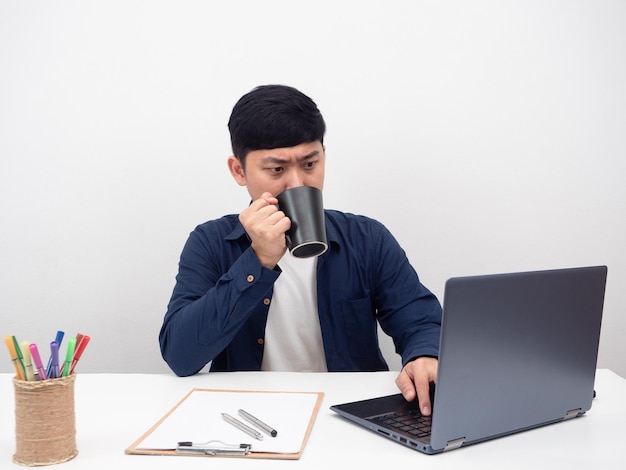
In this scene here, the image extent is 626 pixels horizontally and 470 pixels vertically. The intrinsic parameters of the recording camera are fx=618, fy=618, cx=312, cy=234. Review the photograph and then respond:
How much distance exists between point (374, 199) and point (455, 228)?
276 millimetres

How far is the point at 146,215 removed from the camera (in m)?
1.97

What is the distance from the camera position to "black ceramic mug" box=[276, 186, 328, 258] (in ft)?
3.83

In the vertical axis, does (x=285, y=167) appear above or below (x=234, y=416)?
above

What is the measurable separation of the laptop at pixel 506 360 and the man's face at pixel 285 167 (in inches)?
23.7

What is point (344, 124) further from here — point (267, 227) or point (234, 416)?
point (234, 416)

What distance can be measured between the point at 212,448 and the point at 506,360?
1.43 feet

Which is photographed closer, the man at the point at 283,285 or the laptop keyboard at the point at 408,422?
the laptop keyboard at the point at 408,422

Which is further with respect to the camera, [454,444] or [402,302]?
[402,302]

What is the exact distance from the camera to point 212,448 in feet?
2.89

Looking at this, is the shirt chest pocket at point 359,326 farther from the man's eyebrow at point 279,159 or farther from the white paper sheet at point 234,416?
the white paper sheet at point 234,416

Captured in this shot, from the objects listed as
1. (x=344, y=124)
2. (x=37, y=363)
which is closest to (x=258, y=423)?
(x=37, y=363)

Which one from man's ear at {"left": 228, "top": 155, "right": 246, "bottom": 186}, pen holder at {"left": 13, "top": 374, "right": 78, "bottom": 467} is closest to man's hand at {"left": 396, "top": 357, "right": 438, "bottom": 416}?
pen holder at {"left": 13, "top": 374, "right": 78, "bottom": 467}

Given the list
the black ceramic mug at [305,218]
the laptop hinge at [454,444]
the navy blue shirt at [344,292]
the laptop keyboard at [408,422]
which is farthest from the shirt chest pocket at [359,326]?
the laptop hinge at [454,444]

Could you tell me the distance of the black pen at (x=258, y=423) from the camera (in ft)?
3.06
